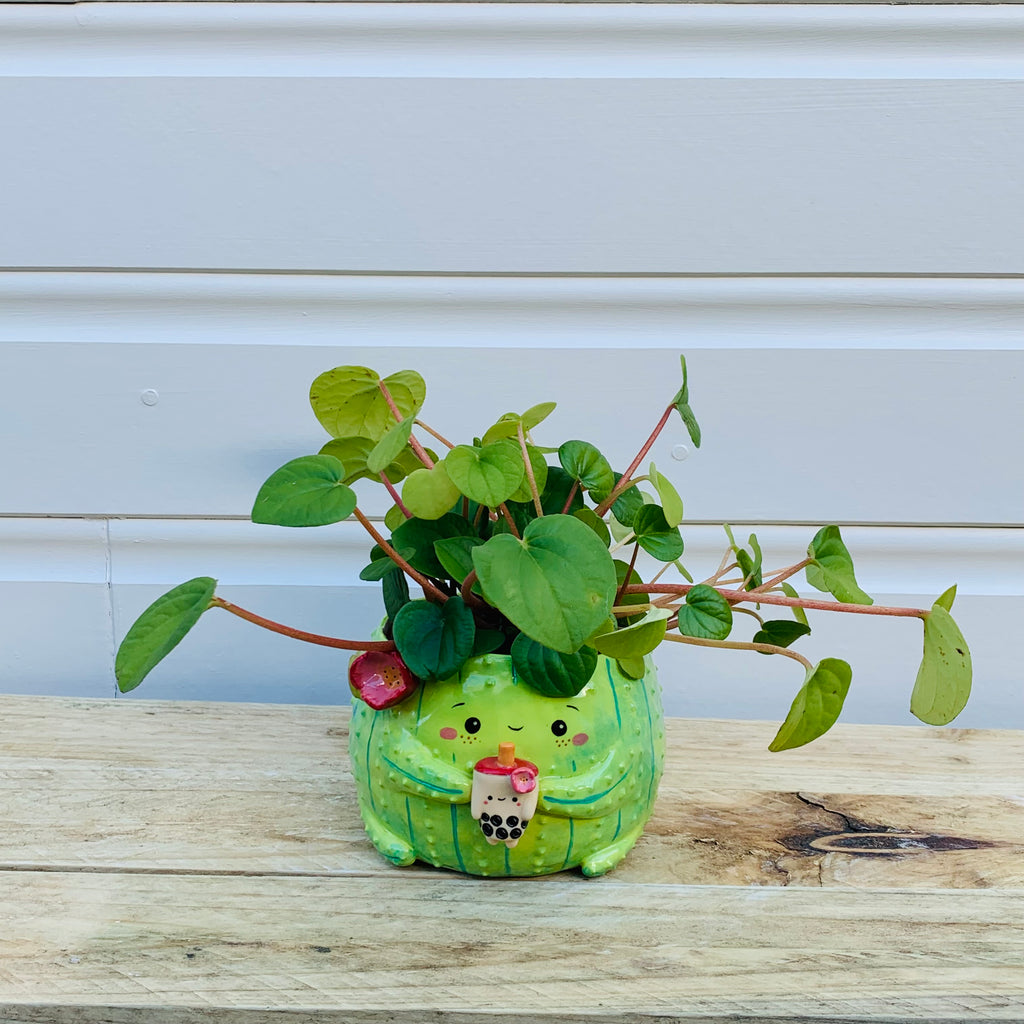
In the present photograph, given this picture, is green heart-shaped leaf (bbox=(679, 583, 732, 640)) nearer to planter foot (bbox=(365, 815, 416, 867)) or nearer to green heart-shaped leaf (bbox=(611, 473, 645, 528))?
green heart-shaped leaf (bbox=(611, 473, 645, 528))

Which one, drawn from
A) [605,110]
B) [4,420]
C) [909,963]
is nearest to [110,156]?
[4,420]

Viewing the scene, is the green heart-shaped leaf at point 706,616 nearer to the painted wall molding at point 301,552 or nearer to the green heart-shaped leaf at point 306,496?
the green heart-shaped leaf at point 306,496

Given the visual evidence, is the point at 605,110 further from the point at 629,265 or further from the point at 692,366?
the point at 692,366

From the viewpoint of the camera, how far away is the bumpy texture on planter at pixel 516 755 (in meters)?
0.65

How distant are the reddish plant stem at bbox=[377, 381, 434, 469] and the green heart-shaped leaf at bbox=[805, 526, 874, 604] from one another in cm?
28

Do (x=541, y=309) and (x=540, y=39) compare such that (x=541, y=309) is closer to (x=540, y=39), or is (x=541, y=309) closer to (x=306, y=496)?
(x=540, y=39)

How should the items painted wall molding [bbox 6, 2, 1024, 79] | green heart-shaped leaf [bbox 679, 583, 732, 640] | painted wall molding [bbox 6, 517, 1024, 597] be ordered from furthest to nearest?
painted wall molding [bbox 6, 517, 1024, 597] → painted wall molding [bbox 6, 2, 1024, 79] → green heart-shaped leaf [bbox 679, 583, 732, 640]

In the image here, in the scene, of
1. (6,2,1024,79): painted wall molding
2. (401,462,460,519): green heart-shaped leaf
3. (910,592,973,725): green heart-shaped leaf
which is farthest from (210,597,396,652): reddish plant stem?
(6,2,1024,79): painted wall molding

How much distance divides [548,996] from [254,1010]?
0.17 m

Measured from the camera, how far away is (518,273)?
1.00m

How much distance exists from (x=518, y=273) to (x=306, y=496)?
0.46m

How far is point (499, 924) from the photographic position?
0.66m

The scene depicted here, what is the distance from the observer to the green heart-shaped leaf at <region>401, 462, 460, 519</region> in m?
0.61

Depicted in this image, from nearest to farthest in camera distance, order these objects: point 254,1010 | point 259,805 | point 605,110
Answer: point 254,1010
point 259,805
point 605,110
